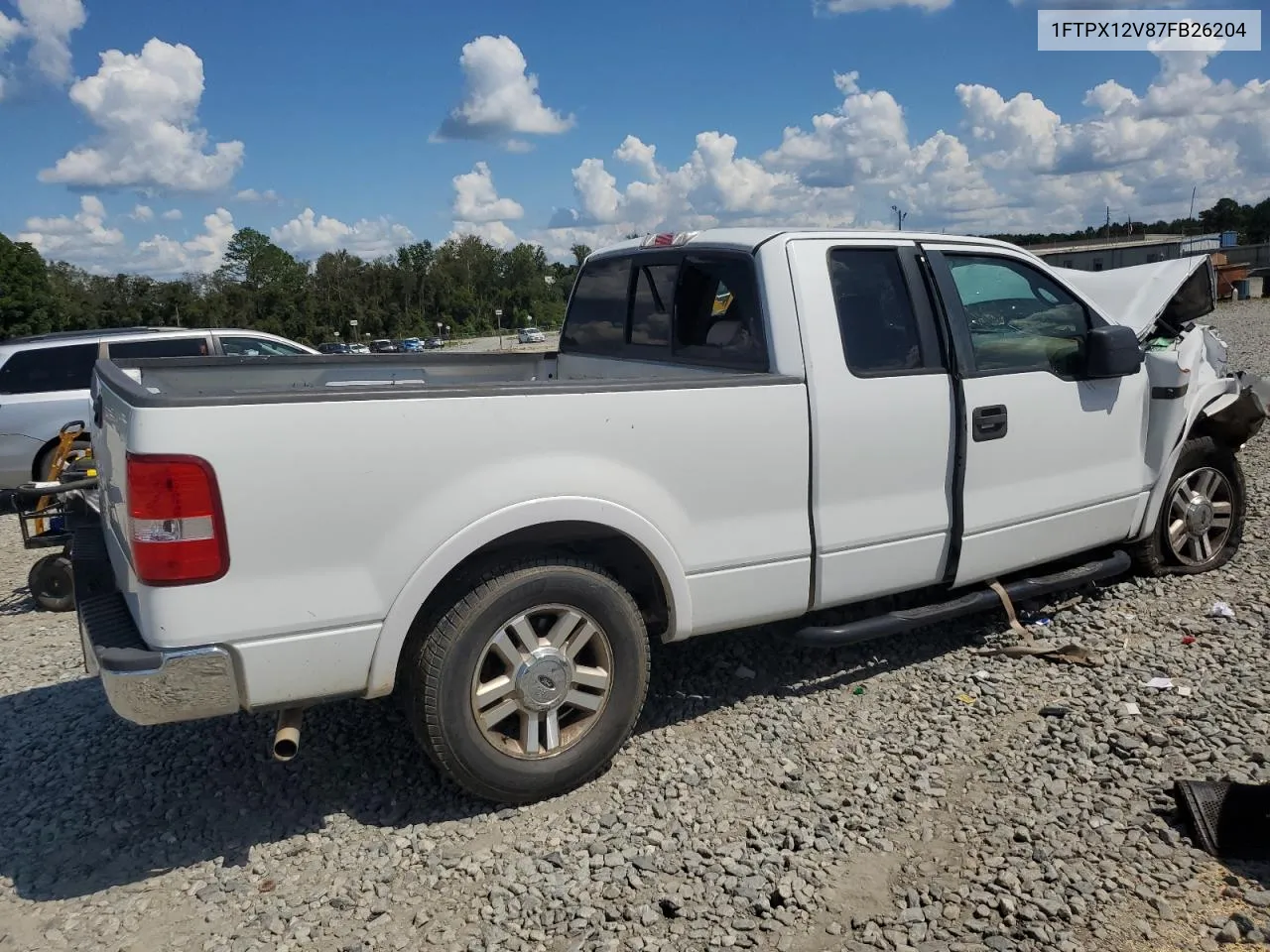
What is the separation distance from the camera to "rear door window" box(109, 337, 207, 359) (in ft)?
34.4

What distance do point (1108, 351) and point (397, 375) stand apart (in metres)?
3.47

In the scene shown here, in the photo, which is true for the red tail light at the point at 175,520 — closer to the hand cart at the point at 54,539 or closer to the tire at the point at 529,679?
the tire at the point at 529,679

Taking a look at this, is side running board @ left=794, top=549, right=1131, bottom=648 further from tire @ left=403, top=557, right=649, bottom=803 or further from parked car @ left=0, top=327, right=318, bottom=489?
parked car @ left=0, top=327, right=318, bottom=489

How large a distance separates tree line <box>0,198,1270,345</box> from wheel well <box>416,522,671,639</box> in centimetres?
6984

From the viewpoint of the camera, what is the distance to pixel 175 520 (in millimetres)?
2732

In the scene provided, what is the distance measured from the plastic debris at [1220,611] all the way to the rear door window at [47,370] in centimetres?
1055

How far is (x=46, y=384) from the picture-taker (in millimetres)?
10398

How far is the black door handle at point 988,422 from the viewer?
165 inches

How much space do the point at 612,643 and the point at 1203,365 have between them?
3.92 meters

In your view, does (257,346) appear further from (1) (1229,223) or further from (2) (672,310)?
(1) (1229,223)

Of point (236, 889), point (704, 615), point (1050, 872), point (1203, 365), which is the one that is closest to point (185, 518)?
point (236, 889)

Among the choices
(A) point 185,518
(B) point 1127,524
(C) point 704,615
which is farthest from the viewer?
(B) point 1127,524

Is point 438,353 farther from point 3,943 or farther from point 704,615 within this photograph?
point 3,943

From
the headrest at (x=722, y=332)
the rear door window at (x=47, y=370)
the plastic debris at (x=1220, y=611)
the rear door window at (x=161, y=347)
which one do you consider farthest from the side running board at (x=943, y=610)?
the rear door window at (x=47, y=370)
